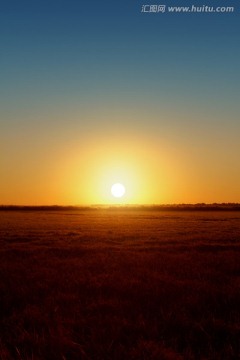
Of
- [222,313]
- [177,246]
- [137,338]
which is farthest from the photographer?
[177,246]

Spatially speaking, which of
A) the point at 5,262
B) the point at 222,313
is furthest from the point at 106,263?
the point at 222,313

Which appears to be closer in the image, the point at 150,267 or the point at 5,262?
the point at 150,267

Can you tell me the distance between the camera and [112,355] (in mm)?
6082

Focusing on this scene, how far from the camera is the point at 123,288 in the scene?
10586mm

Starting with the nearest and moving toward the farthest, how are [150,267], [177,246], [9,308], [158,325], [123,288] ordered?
[158,325] < [9,308] < [123,288] < [150,267] < [177,246]

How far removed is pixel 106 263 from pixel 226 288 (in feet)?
17.9

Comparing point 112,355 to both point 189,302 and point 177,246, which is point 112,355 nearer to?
point 189,302

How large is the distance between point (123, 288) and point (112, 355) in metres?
4.51

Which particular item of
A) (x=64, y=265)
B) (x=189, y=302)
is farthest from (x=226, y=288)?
(x=64, y=265)

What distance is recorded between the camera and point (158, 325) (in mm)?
7535

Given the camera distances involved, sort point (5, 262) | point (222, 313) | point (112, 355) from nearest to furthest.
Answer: point (112, 355), point (222, 313), point (5, 262)

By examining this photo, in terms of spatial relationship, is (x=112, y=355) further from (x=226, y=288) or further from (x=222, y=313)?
(x=226, y=288)

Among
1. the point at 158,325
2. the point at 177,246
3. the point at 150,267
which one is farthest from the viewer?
the point at 177,246

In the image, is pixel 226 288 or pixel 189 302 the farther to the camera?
pixel 226 288
